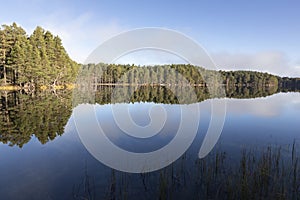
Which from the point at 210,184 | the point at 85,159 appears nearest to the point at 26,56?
the point at 85,159

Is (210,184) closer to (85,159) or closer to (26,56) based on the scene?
(85,159)

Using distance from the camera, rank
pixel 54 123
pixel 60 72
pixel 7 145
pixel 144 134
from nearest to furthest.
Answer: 1. pixel 7 145
2. pixel 144 134
3. pixel 54 123
4. pixel 60 72

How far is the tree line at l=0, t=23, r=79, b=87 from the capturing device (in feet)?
187

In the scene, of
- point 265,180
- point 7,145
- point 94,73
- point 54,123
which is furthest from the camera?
point 94,73

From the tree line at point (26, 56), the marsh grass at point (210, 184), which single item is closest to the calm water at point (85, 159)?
the marsh grass at point (210, 184)

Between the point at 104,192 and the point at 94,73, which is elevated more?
the point at 94,73

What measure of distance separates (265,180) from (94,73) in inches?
5227

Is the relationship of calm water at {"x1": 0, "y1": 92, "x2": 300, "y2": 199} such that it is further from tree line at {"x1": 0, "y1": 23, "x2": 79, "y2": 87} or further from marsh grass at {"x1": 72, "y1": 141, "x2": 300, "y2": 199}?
tree line at {"x1": 0, "y1": 23, "x2": 79, "y2": 87}

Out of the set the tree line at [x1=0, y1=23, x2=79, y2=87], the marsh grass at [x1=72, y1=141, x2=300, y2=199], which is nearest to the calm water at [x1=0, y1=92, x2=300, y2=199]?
the marsh grass at [x1=72, y1=141, x2=300, y2=199]

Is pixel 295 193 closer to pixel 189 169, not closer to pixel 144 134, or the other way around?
pixel 189 169

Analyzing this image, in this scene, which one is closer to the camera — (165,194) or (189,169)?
→ (165,194)

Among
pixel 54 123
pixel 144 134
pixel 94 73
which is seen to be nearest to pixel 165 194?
pixel 144 134

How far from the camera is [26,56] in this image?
57062 mm

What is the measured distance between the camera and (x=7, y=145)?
14125 mm
